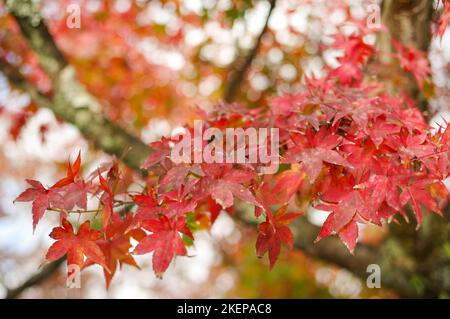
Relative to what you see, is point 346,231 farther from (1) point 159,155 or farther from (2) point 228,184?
(1) point 159,155

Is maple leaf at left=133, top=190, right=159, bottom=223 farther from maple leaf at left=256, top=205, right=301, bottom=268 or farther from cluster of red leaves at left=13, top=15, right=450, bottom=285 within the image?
maple leaf at left=256, top=205, right=301, bottom=268

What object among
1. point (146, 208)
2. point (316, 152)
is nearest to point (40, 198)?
point (146, 208)

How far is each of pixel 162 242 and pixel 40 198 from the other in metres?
0.38

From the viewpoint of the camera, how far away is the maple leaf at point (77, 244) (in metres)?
1.51

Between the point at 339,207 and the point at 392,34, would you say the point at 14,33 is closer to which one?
the point at 392,34

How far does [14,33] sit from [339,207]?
3805 mm

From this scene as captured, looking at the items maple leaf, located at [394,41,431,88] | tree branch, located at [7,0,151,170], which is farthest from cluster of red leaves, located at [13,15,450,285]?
tree branch, located at [7,0,151,170]

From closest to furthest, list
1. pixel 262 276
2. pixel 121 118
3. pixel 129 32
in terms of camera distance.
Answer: pixel 129 32 → pixel 121 118 → pixel 262 276

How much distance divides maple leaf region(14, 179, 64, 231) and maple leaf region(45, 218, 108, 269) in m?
0.07

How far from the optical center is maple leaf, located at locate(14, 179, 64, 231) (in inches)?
56.8

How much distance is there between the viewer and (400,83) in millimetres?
2842

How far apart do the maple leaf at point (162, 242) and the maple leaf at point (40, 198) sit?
0.88 ft

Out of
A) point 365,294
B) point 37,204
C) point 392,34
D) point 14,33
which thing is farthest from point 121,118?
point 37,204

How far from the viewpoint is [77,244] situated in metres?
1.53
